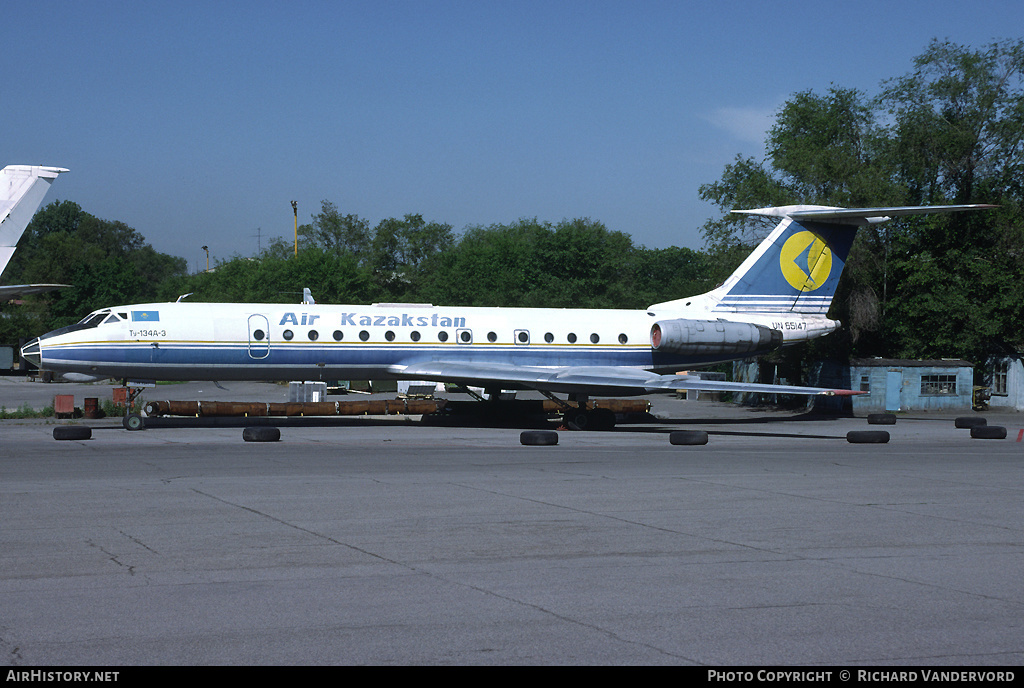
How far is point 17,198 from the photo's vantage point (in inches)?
1106

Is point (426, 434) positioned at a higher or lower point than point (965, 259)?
lower

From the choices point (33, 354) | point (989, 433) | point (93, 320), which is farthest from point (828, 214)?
point (33, 354)

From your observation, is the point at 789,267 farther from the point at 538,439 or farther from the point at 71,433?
the point at 71,433

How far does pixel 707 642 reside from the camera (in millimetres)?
6625

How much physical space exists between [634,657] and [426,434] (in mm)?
18805

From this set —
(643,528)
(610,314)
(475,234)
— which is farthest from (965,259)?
(475,234)

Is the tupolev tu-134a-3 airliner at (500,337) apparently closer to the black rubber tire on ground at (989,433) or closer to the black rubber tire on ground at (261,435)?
the black rubber tire on ground at (989,433)

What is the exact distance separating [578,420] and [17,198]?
18928 mm

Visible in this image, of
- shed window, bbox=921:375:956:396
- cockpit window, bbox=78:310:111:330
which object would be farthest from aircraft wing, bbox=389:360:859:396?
shed window, bbox=921:375:956:396

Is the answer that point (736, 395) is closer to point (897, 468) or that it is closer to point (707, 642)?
point (897, 468)

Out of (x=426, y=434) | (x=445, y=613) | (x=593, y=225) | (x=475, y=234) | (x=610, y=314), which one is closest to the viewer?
(x=445, y=613)

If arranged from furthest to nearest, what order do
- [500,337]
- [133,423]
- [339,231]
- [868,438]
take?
[339,231], [500,337], [133,423], [868,438]

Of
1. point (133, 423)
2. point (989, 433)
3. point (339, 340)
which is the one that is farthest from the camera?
point (339, 340)

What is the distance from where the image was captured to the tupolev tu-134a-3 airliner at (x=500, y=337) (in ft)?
85.5
